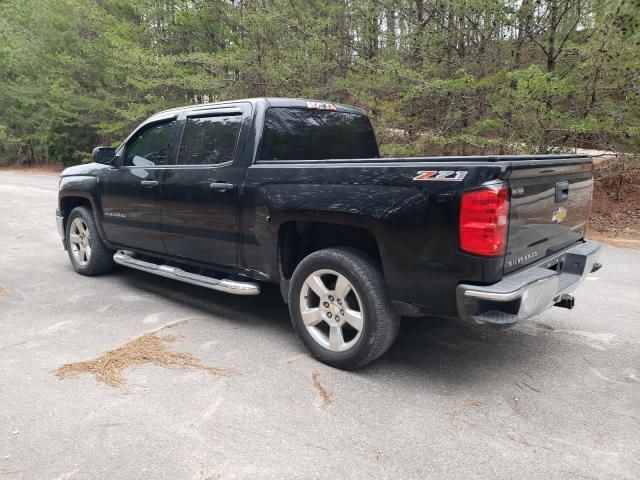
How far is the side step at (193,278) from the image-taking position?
165 inches

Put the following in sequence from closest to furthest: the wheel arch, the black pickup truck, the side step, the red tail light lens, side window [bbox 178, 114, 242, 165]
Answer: the red tail light lens, the black pickup truck, the wheel arch, the side step, side window [bbox 178, 114, 242, 165]

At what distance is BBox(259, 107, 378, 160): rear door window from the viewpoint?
Answer: 4277 mm

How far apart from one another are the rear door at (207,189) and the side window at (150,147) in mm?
257

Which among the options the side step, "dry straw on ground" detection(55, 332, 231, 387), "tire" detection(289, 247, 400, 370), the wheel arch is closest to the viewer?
"tire" detection(289, 247, 400, 370)

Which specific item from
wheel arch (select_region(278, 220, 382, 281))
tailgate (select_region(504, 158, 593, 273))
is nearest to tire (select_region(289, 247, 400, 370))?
wheel arch (select_region(278, 220, 382, 281))

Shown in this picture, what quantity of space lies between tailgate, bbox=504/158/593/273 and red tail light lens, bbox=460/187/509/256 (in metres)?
0.11

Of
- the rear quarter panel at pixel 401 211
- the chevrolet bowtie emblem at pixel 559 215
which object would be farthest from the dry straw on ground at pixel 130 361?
the chevrolet bowtie emblem at pixel 559 215

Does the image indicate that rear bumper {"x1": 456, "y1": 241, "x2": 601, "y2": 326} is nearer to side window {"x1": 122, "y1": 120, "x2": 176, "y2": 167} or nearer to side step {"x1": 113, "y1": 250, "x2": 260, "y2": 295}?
side step {"x1": 113, "y1": 250, "x2": 260, "y2": 295}

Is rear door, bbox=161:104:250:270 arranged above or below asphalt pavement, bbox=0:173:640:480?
above

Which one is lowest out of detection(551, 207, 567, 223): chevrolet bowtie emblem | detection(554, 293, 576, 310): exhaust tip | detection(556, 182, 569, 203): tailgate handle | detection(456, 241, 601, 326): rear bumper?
detection(554, 293, 576, 310): exhaust tip

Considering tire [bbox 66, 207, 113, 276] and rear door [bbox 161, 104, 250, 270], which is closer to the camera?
rear door [bbox 161, 104, 250, 270]

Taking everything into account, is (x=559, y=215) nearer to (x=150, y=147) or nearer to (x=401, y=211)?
(x=401, y=211)

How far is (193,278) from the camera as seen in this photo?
15.1 feet

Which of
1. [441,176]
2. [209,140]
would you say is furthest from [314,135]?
[441,176]
